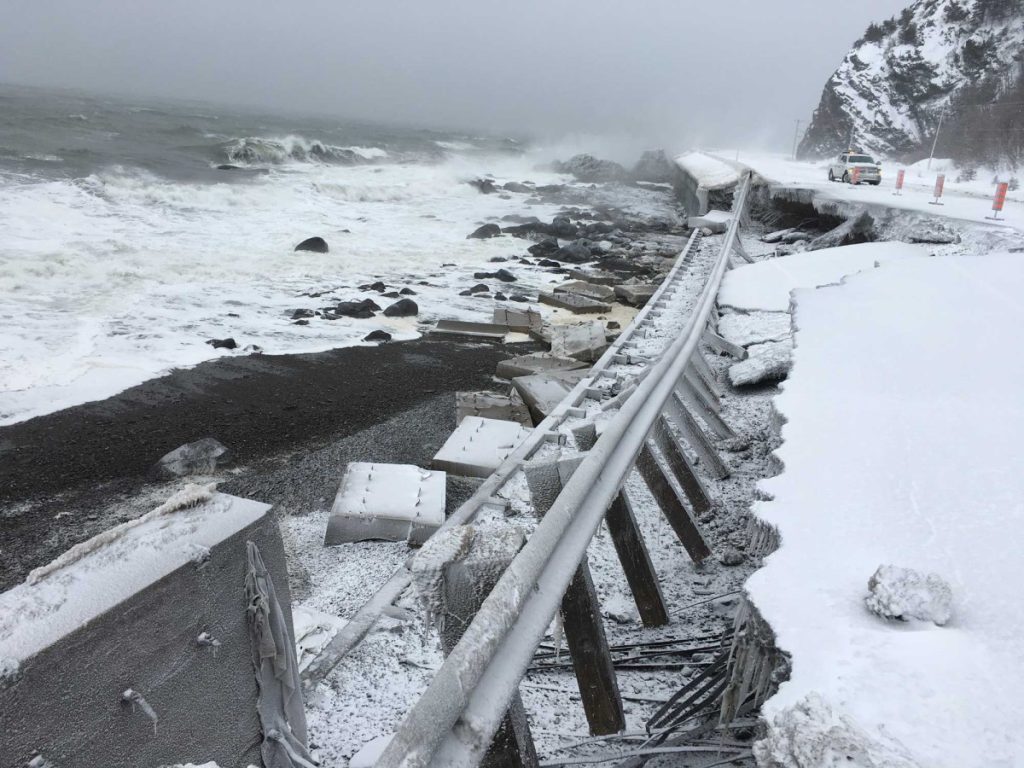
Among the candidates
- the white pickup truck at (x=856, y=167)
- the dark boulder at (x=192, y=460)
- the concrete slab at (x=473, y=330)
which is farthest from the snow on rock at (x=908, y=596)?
the white pickup truck at (x=856, y=167)

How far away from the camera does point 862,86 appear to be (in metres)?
53.4

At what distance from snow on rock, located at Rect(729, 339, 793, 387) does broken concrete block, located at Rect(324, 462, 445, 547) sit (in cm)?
244

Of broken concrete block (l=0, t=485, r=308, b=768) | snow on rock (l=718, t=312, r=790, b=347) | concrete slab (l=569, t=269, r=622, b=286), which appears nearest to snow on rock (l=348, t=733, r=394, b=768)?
broken concrete block (l=0, t=485, r=308, b=768)

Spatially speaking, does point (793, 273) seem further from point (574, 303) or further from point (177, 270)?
point (177, 270)

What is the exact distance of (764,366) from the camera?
18.3 ft

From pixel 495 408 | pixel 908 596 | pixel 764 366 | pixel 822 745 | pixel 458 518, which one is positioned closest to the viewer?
pixel 822 745

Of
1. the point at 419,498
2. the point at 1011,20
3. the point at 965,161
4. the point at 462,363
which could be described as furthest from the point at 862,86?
the point at 419,498

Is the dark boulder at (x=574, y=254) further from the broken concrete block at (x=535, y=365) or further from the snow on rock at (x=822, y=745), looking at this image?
the snow on rock at (x=822, y=745)

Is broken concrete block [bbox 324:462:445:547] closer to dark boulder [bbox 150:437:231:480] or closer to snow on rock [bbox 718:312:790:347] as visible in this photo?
dark boulder [bbox 150:437:231:480]

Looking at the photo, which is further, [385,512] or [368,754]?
[385,512]

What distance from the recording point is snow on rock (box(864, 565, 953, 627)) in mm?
1964

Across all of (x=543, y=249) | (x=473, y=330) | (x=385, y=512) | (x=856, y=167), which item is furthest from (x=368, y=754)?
(x=856, y=167)

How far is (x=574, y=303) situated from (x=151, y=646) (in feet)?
40.4

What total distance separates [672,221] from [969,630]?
29.3m
